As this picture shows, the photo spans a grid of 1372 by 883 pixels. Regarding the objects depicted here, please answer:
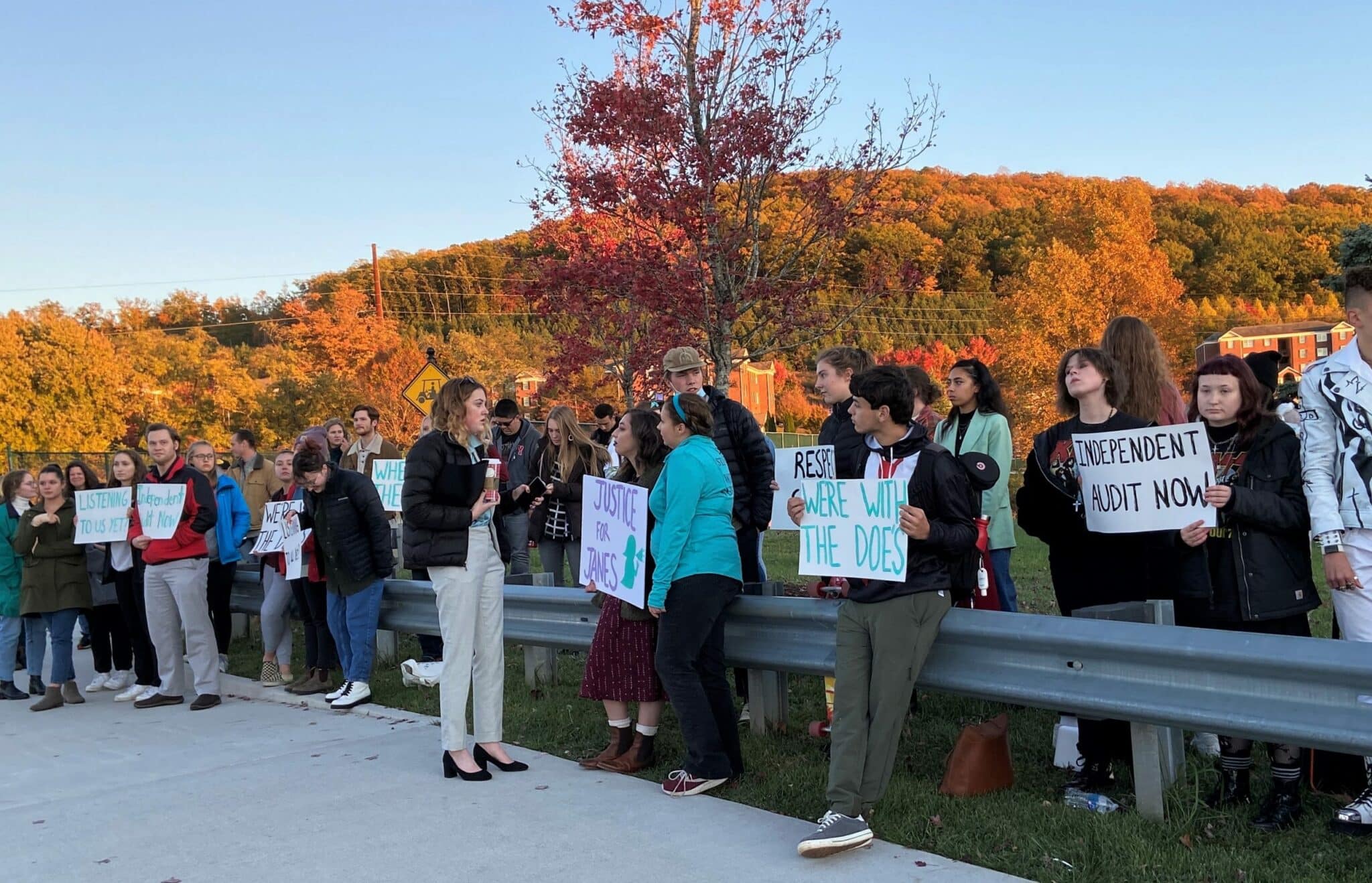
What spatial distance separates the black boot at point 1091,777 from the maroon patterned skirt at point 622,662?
2.10 m

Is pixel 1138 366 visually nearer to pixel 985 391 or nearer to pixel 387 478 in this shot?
pixel 985 391

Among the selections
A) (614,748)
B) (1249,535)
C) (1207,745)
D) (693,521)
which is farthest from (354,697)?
(1249,535)

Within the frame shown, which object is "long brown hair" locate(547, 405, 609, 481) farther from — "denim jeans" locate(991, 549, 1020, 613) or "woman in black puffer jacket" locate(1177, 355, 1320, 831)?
"woman in black puffer jacket" locate(1177, 355, 1320, 831)

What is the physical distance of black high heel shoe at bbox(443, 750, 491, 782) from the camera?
6324mm

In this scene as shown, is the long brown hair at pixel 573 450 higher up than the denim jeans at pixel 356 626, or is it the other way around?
the long brown hair at pixel 573 450

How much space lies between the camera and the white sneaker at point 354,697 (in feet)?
27.9

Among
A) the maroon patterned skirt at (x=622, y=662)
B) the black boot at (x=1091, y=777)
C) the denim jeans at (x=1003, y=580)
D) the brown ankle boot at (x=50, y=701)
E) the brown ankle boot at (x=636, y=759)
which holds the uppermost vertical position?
the denim jeans at (x=1003, y=580)

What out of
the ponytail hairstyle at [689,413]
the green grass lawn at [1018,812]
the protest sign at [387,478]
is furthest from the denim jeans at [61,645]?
the ponytail hairstyle at [689,413]

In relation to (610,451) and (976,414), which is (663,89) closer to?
(610,451)

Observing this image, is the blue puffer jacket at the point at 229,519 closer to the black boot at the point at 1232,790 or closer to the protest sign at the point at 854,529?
the protest sign at the point at 854,529

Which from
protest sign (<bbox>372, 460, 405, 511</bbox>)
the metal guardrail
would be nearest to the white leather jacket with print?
the metal guardrail

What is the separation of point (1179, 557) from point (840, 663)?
1.64 metres

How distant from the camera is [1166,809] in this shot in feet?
16.2

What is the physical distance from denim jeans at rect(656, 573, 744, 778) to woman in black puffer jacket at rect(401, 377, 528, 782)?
3.78 ft
